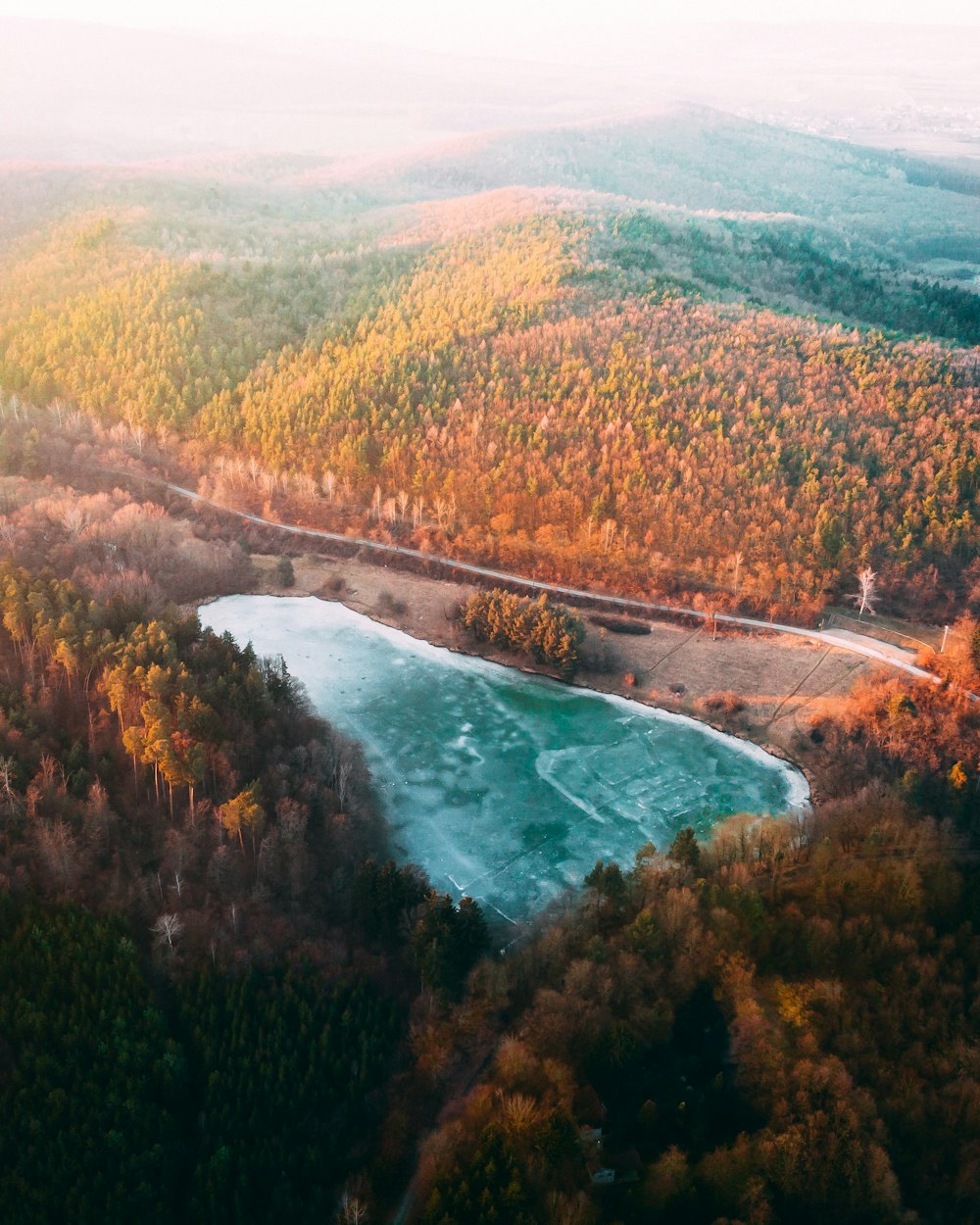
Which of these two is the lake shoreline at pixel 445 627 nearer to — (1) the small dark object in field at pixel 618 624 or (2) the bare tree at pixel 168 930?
(1) the small dark object in field at pixel 618 624

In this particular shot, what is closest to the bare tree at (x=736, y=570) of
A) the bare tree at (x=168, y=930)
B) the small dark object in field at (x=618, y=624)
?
the small dark object in field at (x=618, y=624)

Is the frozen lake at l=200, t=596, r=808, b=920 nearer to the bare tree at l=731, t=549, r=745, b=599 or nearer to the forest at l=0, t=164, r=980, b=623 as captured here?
the bare tree at l=731, t=549, r=745, b=599

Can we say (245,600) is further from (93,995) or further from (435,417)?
(93,995)

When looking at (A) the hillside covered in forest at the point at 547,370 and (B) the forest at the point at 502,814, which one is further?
(A) the hillside covered in forest at the point at 547,370

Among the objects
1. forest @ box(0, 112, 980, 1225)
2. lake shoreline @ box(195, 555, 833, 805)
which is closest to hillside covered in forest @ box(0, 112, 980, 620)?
forest @ box(0, 112, 980, 1225)

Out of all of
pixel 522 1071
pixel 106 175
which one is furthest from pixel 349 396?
pixel 106 175
